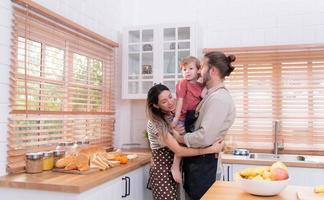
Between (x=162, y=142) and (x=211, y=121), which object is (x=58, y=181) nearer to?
(x=162, y=142)

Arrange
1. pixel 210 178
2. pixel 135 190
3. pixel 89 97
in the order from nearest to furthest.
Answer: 1. pixel 210 178
2. pixel 135 190
3. pixel 89 97

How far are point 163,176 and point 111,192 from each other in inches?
15.5

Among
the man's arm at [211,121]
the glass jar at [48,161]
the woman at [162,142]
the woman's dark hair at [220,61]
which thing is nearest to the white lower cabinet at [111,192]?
the woman at [162,142]

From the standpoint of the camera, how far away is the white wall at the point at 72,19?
1.95 metres

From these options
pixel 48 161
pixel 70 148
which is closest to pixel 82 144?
pixel 70 148

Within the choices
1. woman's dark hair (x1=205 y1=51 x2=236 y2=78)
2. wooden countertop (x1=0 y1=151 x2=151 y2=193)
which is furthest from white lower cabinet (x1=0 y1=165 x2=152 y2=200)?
woman's dark hair (x1=205 y1=51 x2=236 y2=78)

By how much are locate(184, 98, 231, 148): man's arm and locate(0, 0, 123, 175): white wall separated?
1.10 meters

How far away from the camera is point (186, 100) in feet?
7.68

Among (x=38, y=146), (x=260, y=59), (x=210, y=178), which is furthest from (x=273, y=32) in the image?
(x=38, y=146)

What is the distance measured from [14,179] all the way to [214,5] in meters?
2.57

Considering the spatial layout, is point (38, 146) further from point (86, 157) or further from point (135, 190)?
point (135, 190)

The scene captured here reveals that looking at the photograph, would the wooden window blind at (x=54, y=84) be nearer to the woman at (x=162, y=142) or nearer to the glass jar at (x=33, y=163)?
the glass jar at (x=33, y=163)

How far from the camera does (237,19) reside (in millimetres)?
3404

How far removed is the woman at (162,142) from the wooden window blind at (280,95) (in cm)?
117
